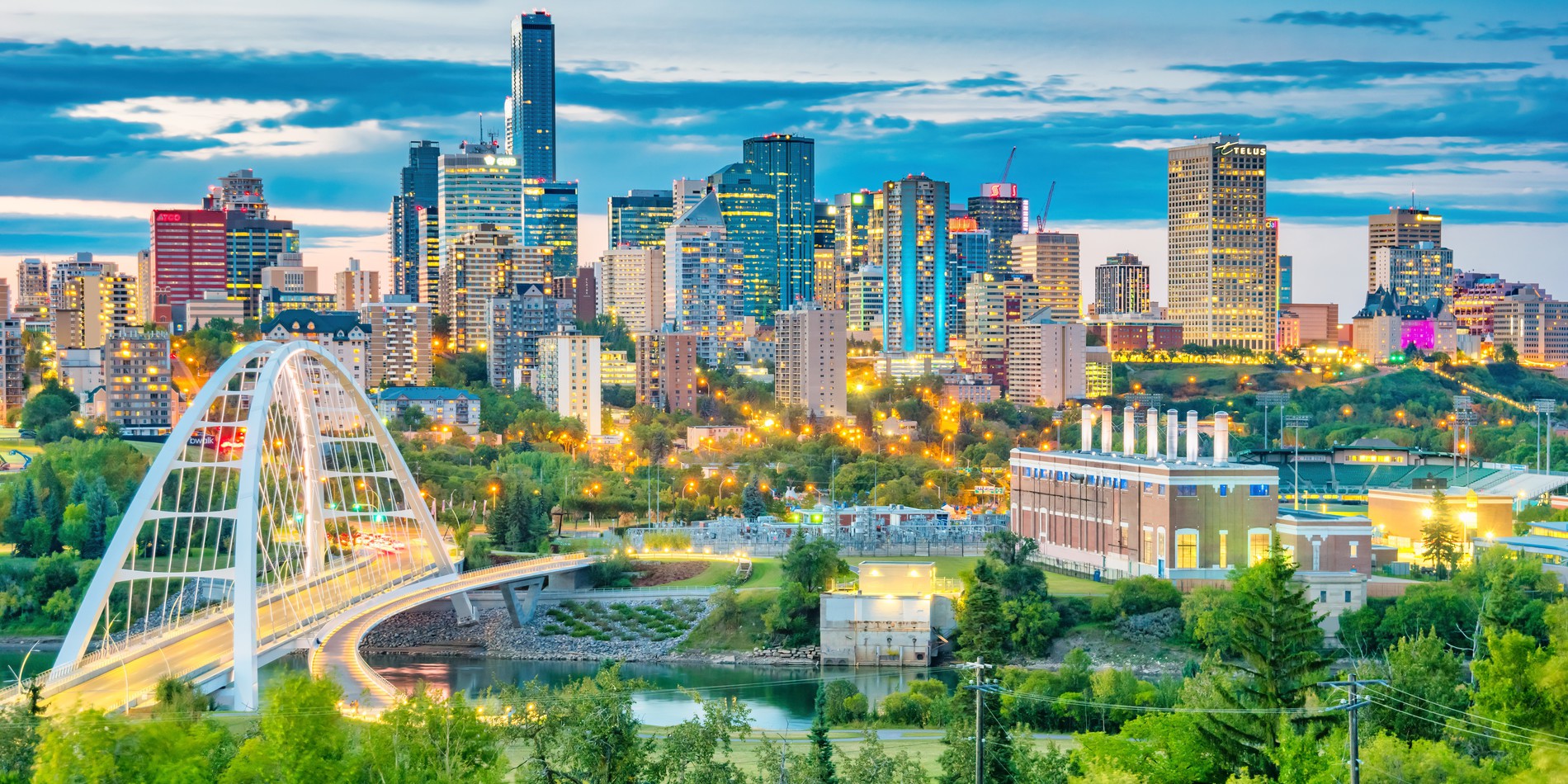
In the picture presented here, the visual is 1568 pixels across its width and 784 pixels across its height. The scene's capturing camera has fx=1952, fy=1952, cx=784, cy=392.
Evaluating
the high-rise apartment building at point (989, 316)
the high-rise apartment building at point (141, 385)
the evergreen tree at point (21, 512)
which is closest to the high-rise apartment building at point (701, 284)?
the high-rise apartment building at point (989, 316)

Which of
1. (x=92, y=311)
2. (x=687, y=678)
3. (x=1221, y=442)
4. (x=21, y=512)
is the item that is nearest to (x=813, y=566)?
(x=687, y=678)

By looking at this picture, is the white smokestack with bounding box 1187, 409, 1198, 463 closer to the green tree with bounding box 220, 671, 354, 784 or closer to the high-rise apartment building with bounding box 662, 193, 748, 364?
the green tree with bounding box 220, 671, 354, 784

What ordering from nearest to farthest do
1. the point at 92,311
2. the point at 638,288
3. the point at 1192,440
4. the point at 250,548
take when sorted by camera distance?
the point at 250,548 → the point at 1192,440 → the point at 92,311 → the point at 638,288

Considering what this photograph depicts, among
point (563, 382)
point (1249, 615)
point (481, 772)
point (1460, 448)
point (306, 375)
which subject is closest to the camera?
point (481, 772)

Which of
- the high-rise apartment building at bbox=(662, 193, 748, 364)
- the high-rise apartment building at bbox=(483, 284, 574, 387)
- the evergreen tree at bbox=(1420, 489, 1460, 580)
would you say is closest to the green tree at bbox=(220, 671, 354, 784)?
the evergreen tree at bbox=(1420, 489, 1460, 580)

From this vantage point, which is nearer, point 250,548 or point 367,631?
point 250,548

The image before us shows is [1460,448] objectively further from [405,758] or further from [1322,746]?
[405,758]

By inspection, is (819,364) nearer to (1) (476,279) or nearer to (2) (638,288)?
(1) (476,279)

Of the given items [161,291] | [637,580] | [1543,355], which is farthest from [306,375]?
[1543,355]
